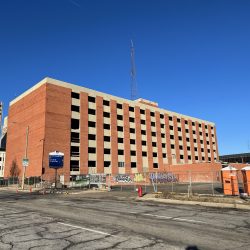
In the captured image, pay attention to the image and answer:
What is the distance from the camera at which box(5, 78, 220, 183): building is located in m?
55.7

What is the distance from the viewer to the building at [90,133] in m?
55.7

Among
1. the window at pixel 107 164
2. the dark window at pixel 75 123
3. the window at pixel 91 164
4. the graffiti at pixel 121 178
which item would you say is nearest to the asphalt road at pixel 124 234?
the graffiti at pixel 121 178

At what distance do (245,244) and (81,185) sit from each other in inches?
1554

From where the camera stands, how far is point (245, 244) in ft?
25.2

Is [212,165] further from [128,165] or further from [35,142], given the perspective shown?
[35,142]

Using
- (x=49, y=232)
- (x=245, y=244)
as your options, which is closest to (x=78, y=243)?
(x=49, y=232)

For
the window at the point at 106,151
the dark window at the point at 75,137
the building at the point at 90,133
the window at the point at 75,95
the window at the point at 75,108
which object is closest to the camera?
the building at the point at 90,133

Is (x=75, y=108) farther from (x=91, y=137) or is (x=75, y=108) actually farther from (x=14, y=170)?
(x=14, y=170)

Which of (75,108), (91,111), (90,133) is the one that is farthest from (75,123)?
(91,111)

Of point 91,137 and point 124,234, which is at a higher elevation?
point 91,137

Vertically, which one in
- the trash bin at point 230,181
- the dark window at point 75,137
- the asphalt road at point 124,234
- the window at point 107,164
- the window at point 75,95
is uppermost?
the window at point 75,95

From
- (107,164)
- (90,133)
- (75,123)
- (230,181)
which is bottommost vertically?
(230,181)

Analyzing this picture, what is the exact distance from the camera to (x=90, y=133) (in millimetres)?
61562

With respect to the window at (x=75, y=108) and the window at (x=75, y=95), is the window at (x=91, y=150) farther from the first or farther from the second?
the window at (x=75, y=95)
